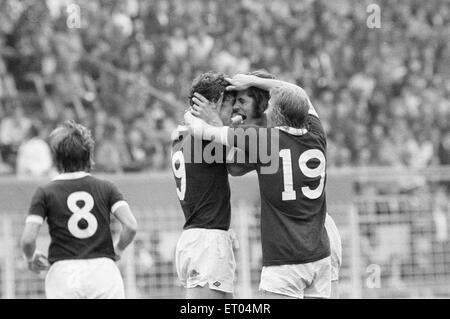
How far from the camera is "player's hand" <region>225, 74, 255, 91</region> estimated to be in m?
6.68

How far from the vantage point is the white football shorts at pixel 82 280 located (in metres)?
6.63

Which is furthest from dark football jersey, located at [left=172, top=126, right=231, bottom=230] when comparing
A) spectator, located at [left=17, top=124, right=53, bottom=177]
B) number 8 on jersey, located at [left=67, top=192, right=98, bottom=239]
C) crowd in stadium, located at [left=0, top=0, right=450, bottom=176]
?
spectator, located at [left=17, top=124, right=53, bottom=177]

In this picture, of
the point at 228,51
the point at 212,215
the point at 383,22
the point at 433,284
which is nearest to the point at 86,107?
the point at 228,51

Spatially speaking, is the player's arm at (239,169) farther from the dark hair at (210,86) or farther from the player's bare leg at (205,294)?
the player's bare leg at (205,294)

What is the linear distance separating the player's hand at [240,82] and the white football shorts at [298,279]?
4.11 ft

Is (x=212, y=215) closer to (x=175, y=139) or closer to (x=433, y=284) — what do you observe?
(x=175, y=139)

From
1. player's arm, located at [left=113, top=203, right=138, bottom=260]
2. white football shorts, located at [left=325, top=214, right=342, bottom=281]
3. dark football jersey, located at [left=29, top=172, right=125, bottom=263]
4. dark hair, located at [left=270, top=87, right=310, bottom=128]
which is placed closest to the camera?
dark hair, located at [left=270, top=87, right=310, bottom=128]

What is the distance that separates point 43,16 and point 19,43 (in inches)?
24.5

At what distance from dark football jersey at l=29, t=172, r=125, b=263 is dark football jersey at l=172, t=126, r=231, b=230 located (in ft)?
1.64

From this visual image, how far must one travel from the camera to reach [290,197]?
6371mm

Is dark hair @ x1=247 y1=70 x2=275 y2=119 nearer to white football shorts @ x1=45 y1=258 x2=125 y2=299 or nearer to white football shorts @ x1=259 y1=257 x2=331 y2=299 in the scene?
white football shorts @ x1=259 y1=257 x2=331 y2=299

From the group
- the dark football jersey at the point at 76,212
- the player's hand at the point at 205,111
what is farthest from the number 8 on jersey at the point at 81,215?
the player's hand at the point at 205,111

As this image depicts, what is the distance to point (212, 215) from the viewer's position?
661 centimetres

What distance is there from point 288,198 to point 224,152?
1.84 feet
